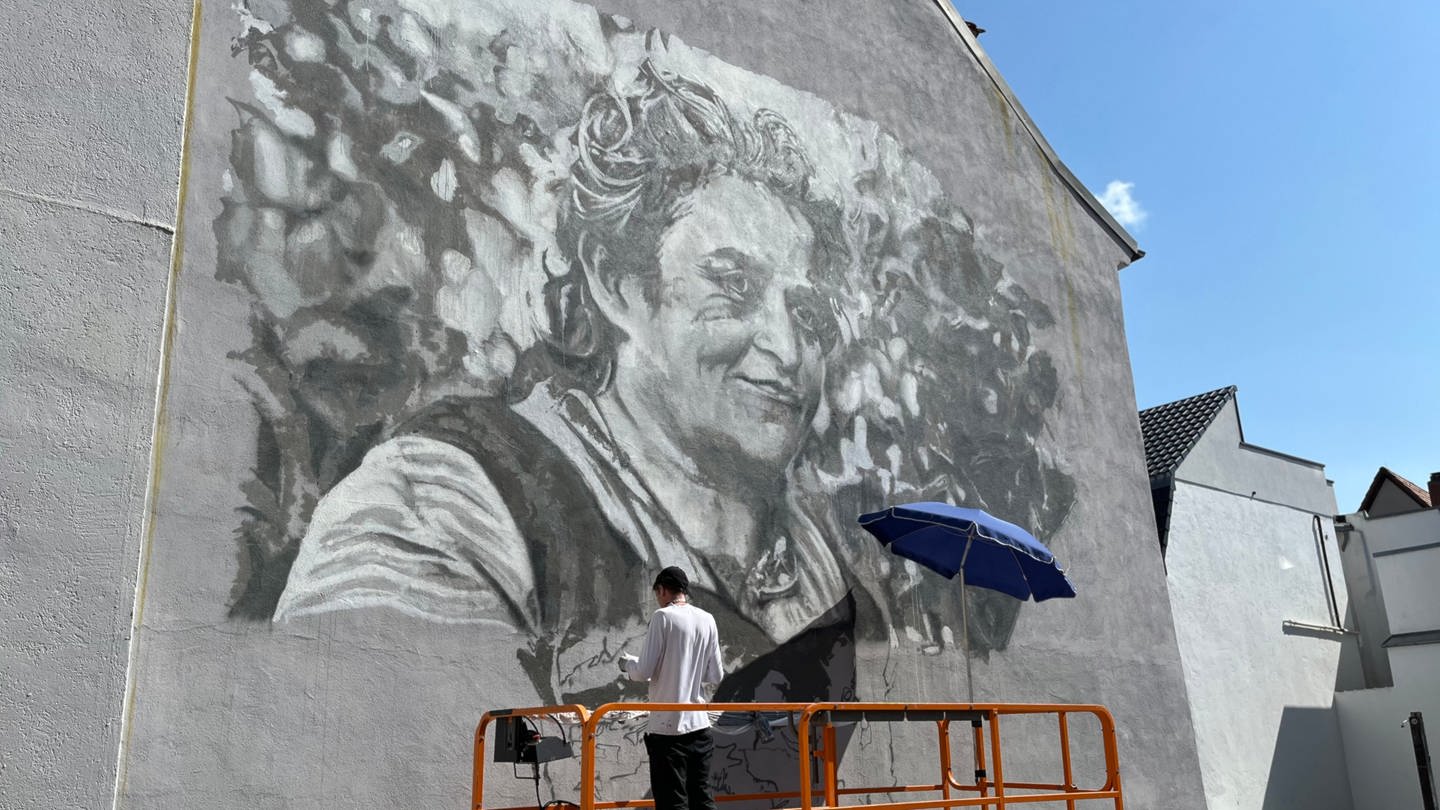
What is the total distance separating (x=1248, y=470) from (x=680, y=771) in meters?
15.1

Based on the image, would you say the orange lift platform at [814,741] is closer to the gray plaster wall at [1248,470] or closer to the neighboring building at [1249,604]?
the neighboring building at [1249,604]

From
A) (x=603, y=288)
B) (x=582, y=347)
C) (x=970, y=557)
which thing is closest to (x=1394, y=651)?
(x=970, y=557)

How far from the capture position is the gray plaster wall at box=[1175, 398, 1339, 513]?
17.5 m

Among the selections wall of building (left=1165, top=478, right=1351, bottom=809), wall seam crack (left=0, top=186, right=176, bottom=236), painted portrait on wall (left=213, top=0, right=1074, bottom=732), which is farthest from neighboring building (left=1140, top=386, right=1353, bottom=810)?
wall seam crack (left=0, top=186, right=176, bottom=236)

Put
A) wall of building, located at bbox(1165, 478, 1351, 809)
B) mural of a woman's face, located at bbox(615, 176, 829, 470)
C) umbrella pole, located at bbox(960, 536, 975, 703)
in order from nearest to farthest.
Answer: mural of a woman's face, located at bbox(615, 176, 829, 470), umbrella pole, located at bbox(960, 536, 975, 703), wall of building, located at bbox(1165, 478, 1351, 809)

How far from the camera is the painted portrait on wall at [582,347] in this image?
7.30m

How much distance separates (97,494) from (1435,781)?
18139mm

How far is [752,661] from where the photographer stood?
8797mm

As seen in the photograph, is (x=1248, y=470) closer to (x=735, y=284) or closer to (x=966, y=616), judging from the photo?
(x=966, y=616)

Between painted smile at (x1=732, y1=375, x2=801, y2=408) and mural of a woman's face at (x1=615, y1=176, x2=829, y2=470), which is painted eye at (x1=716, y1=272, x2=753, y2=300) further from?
painted smile at (x1=732, y1=375, x2=801, y2=408)

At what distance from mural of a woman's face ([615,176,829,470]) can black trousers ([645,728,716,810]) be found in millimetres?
3185

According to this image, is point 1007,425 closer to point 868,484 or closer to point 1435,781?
point 868,484

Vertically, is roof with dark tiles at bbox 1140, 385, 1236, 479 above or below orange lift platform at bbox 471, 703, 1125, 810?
above

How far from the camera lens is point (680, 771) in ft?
19.4
